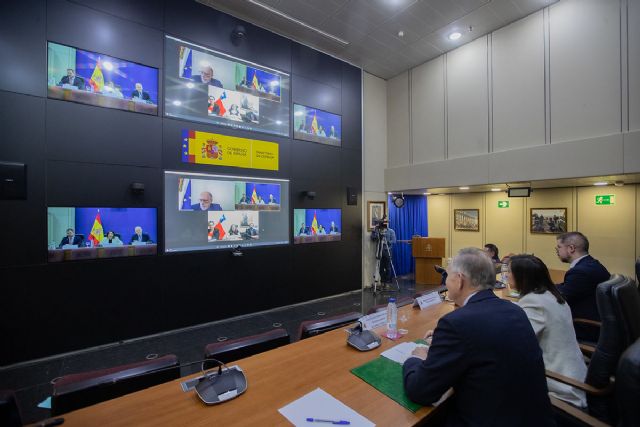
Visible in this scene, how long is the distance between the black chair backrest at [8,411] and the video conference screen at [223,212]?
298 centimetres

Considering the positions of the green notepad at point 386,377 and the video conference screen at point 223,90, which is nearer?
the green notepad at point 386,377

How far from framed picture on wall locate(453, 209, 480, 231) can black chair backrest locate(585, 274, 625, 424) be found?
18.4 feet

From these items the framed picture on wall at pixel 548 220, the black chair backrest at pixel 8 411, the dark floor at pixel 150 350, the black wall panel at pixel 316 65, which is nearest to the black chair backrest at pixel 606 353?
the black chair backrest at pixel 8 411

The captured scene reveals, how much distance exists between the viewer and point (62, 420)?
3.47ft

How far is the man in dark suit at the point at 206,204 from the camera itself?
13.5 ft

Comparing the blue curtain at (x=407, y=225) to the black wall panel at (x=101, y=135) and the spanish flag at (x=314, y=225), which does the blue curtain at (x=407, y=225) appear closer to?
the spanish flag at (x=314, y=225)

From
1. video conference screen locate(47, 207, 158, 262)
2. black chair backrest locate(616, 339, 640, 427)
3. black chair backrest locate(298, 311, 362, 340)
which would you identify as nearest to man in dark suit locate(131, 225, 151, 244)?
video conference screen locate(47, 207, 158, 262)

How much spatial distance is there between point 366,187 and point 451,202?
2475 millimetres

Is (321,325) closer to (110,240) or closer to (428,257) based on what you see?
(110,240)

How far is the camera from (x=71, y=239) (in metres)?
3.27

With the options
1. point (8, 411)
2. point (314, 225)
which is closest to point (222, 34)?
point (314, 225)

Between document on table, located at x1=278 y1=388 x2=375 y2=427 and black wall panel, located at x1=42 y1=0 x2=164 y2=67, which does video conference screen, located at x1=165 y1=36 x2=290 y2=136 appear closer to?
black wall panel, located at x1=42 y1=0 x2=164 y2=67

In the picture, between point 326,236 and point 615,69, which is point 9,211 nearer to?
point 326,236

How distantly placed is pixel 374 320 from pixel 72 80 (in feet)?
13.8
